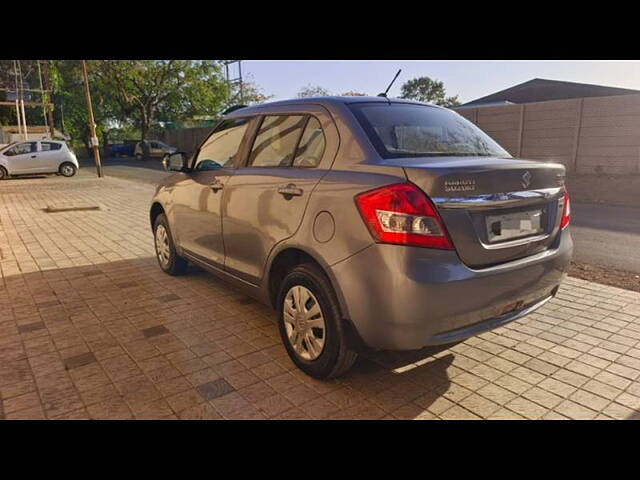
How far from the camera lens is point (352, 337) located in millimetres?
2545

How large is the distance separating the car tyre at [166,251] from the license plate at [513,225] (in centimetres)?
342

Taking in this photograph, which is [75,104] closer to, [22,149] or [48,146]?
[48,146]

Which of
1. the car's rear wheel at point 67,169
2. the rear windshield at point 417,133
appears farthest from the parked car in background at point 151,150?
the rear windshield at point 417,133

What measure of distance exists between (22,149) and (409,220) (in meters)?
20.9

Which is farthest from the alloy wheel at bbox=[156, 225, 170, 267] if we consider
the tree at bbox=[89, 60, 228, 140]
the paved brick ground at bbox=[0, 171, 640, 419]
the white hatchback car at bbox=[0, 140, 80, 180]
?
the tree at bbox=[89, 60, 228, 140]

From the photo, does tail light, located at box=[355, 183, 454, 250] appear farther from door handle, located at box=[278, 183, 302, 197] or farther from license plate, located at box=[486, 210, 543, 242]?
door handle, located at box=[278, 183, 302, 197]

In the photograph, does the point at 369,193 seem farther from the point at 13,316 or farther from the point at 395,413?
the point at 13,316

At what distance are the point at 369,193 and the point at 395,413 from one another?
1260mm

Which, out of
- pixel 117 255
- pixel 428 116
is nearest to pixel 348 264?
pixel 428 116

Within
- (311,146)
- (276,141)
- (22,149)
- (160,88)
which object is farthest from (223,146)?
(160,88)

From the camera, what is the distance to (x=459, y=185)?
227 centimetres

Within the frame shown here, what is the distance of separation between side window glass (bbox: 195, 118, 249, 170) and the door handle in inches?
34.4
